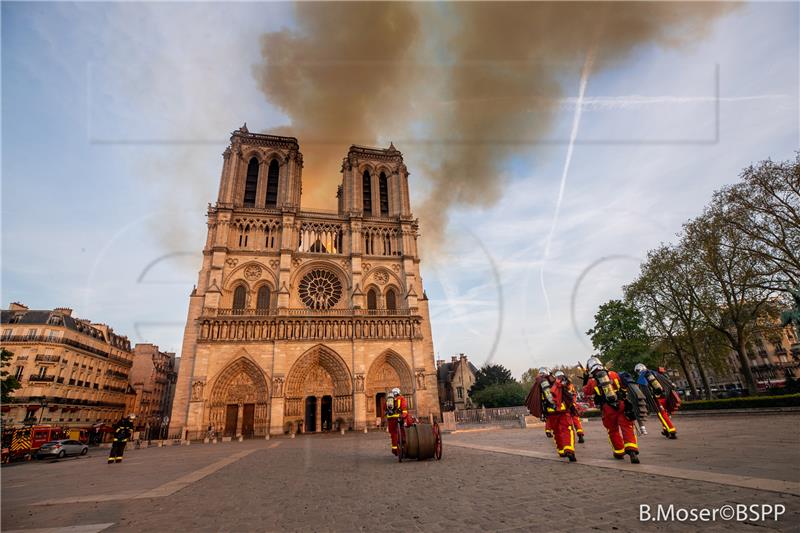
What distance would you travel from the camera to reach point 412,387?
2816cm

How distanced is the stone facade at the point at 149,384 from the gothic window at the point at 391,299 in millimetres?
33275

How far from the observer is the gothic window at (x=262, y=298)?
1153 inches

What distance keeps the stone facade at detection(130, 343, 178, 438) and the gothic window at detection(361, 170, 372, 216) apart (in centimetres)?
3525

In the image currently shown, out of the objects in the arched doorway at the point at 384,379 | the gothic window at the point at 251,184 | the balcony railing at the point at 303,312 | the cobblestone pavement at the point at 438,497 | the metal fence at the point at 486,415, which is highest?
the gothic window at the point at 251,184

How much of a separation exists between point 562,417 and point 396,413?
396 centimetres

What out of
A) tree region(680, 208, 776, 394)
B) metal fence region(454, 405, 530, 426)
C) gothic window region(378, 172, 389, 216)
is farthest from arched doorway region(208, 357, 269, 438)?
tree region(680, 208, 776, 394)

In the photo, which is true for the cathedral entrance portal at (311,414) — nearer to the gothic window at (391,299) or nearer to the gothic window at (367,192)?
the gothic window at (391,299)

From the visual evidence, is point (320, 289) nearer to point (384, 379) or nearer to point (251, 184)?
point (384, 379)

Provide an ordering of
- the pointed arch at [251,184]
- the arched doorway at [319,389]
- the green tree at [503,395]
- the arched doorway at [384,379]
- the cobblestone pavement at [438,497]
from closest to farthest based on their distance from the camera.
A: the cobblestone pavement at [438,497] → the arched doorway at [319,389] → the arched doorway at [384,379] → the pointed arch at [251,184] → the green tree at [503,395]

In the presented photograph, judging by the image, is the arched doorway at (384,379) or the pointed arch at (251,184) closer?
the arched doorway at (384,379)

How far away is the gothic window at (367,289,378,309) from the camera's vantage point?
31719 mm

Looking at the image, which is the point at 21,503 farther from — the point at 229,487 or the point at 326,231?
the point at 326,231

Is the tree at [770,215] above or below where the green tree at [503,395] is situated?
above

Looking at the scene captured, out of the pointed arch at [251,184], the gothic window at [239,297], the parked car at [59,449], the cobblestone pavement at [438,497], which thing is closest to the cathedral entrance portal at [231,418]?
the gothic window at [239,297]
